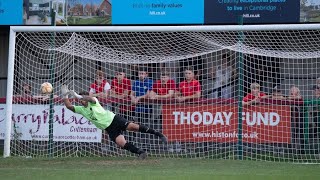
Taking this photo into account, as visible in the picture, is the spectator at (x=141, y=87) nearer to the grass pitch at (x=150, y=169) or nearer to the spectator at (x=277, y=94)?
the grass pitch at (x=150, y=169)

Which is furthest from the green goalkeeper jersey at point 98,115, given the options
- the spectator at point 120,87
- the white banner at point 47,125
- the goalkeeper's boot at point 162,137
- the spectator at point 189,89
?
the spectator at point 189,89

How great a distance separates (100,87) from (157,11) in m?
3.03

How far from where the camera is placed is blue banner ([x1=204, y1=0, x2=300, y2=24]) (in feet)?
56.2

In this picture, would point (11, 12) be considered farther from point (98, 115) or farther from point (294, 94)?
point (294, 94)

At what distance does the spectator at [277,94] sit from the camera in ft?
48.7

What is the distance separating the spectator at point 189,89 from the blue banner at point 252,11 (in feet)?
8.23

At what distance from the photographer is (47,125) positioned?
15.8 metres

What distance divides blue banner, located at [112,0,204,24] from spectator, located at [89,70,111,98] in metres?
2.21

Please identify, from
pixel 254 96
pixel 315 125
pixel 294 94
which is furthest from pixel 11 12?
pixel 315 125

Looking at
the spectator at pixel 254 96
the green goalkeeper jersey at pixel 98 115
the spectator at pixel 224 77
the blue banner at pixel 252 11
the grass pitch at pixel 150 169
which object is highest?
the blue banner at pixel 252 11

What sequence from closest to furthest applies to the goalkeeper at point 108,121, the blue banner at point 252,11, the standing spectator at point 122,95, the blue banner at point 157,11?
the goalkeeper at point 108,121 → the standing spectator at point 122,95 → the blue banner at point 252,11 → the blue banner at point 157,11

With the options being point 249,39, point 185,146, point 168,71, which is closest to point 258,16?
point 249,39

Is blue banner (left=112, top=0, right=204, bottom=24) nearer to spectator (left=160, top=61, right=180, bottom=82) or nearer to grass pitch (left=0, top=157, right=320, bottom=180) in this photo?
spectator (left=160, top=61, right=180, bottom=82)

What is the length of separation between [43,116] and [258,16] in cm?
584
